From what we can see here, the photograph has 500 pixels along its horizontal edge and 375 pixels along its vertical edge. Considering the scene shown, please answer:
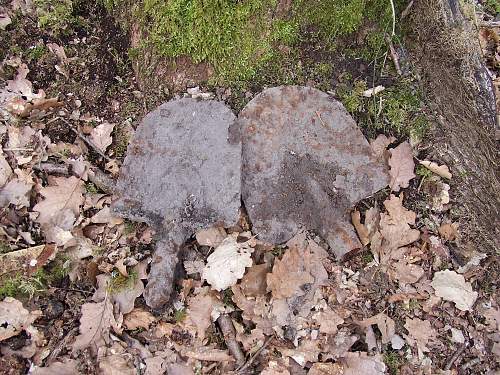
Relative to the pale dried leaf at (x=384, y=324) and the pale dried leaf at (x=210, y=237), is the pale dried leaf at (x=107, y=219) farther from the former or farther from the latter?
the pale dried leaf at (x=384, y=324)

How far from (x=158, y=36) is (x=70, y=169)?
1049 millimetres

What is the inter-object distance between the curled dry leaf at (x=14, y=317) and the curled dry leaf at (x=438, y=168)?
2.59m

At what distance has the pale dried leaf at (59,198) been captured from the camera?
3.02 meters

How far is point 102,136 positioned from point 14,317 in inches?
49.9

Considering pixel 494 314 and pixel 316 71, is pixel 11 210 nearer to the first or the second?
pixel 316 71

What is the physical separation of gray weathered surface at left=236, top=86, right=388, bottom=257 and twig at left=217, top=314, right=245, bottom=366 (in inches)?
21.2

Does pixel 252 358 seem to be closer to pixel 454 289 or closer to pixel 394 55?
pixel 454 289

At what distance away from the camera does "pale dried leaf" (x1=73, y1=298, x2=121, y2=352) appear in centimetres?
271

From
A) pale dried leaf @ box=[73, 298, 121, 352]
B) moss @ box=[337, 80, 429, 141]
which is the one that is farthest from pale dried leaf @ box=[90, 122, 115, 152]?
moss @ box=[337, 80, 429, 141]

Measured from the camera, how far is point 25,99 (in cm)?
335

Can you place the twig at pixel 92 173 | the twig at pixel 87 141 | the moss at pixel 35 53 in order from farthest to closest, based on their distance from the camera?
the moss at pixel 35 53 → the twig at pixel 87 141 → the twig at pixel 92 173

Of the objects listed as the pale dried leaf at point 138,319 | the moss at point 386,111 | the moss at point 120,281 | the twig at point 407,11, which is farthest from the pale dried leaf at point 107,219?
the twig at point 407,11

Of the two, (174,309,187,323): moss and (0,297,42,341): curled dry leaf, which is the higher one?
(0,297,42,341): curled dry leaf

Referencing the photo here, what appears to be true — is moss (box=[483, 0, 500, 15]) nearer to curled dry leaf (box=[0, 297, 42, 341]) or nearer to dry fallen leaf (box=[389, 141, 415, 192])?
dry fallen leaf (box=[389, 141, 415, 192])
